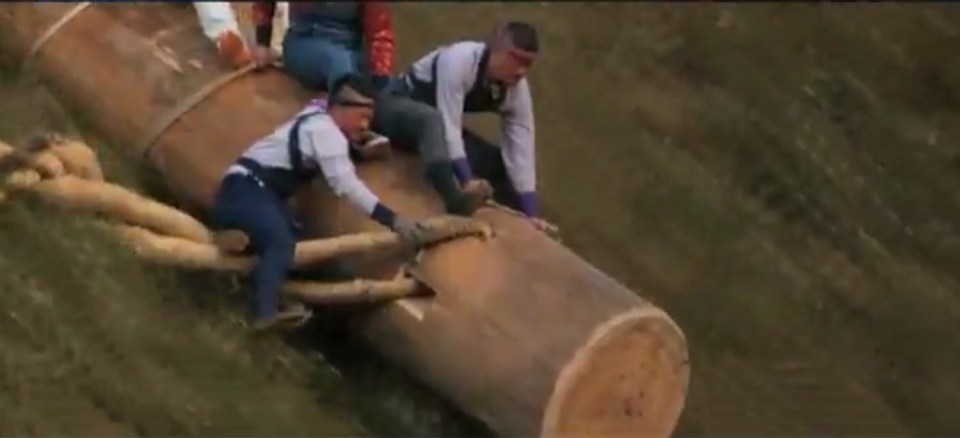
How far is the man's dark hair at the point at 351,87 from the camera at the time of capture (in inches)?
138

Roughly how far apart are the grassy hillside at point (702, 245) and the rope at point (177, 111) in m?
0.10

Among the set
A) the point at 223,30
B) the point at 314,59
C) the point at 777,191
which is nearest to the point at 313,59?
the point at 314,59

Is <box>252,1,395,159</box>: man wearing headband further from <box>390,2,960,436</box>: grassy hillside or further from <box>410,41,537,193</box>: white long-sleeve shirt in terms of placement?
<box>390,2,960,436</box>: grassy hillside

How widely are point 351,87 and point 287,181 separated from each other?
0.27 metres

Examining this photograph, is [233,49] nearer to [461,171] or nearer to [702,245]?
[461,171]

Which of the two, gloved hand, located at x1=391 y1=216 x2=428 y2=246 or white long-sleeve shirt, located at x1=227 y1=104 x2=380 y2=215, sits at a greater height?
white long-sleeve shirt, located at x1=227 y1=104 x2=380 y2=215

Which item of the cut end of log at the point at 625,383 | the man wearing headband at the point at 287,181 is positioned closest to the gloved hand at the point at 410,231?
the man wearing headband at the point at 287,181

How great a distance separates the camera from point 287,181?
3568mm

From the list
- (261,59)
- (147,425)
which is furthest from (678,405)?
(261,59)

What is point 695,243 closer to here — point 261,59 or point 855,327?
point 855,327

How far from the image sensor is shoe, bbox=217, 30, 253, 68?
4.03 m

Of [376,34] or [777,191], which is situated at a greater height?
[376,34]

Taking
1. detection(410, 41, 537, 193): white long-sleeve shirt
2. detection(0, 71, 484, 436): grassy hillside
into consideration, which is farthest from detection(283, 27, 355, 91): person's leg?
detection(0, 71, 484, 436): grassy hillside

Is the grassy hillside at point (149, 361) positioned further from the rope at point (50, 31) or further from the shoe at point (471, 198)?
the rope at point (50, 31)
